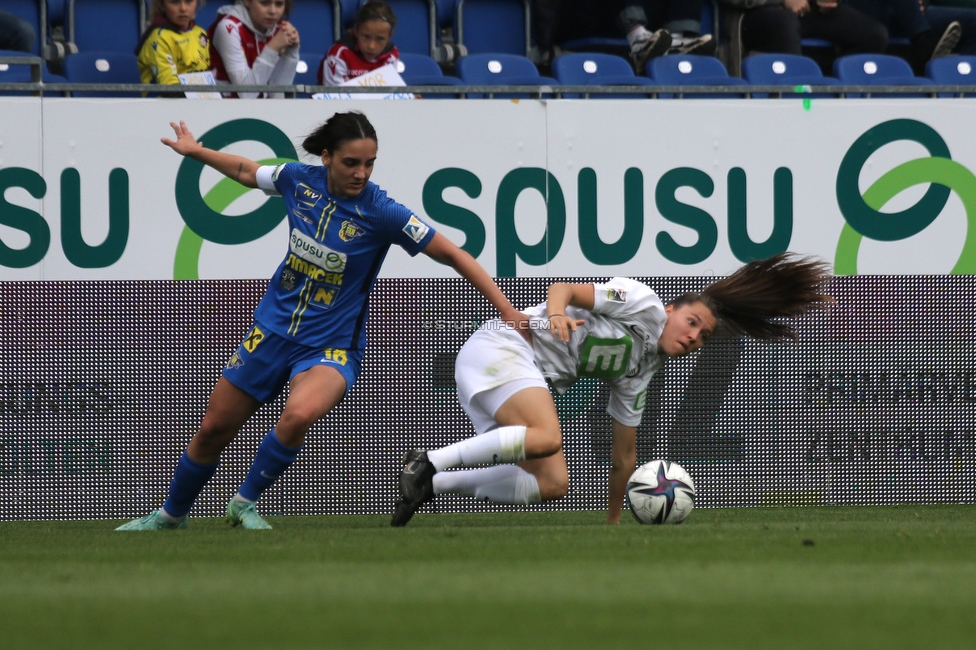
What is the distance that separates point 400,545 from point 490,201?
3.74 metres

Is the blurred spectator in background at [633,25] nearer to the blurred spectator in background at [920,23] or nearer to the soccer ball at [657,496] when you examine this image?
the blurred spectator in background at [920,23]

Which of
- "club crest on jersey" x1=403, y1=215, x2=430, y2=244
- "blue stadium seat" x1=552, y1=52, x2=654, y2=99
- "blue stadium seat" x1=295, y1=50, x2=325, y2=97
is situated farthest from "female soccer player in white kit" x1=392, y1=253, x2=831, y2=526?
"blue stadium seat" x1=295, y1=50, x2=325, y2=97

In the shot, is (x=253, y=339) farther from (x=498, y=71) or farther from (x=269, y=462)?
(x=498, y=71)

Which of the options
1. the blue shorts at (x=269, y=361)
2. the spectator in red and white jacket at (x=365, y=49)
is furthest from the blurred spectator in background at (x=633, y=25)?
the blue shorts at (x=269, y=361)

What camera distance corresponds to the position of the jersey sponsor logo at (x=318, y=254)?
5773 millimetres

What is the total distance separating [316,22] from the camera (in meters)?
9.97

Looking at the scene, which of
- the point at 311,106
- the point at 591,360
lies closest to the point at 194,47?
the point at 311,106

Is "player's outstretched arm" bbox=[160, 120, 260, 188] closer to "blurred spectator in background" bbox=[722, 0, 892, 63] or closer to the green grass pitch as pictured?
the green grass pitch

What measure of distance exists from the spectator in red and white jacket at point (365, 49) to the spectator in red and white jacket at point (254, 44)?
0.91 feet

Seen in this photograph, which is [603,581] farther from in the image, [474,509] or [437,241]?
[474,509]

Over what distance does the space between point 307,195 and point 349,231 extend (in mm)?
279

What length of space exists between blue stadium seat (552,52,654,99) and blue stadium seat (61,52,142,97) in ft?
9.95

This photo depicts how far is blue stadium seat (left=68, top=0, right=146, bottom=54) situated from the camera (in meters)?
9.56

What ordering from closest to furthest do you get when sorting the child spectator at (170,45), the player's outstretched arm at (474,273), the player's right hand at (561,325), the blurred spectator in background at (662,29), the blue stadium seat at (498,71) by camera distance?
the player's right hand at (561,325), the player's outstretched arm at (474,273), the child spectator at (170,45), the blue stadium seat at (498,71), the blurred spectator in background at (662,29)
